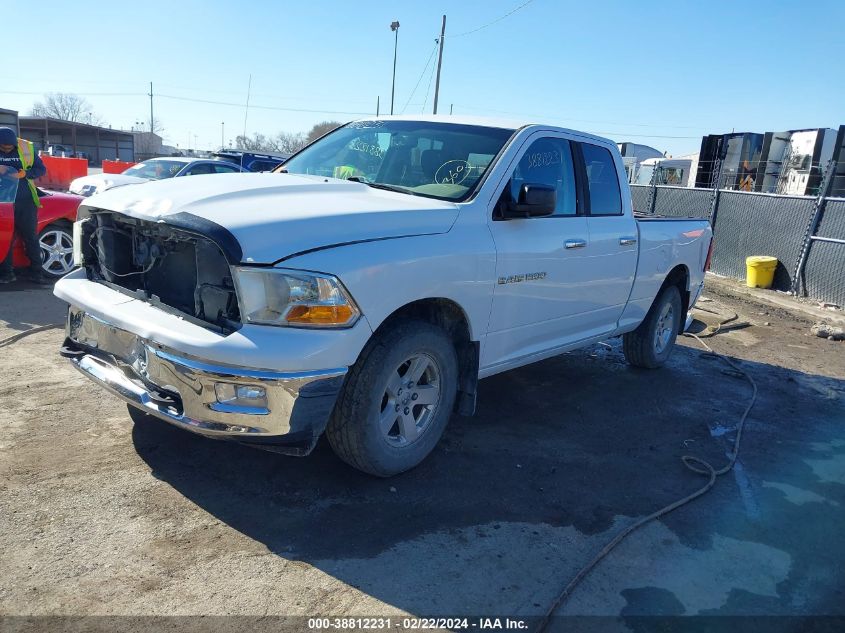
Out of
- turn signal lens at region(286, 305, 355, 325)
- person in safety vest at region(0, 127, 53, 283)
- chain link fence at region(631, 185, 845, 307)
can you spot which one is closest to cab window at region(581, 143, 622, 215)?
turn signal lens at region(286, 305, 355, 325)

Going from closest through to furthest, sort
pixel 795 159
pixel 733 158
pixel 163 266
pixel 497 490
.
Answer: pixel 163 266, pixel 497 490, pixel 795 159, pixel 733 158

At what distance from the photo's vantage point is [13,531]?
2.87m

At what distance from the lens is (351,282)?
2.96 m

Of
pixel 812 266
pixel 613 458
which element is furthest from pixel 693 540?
pixel 812 266

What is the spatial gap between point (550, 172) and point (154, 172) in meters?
11.4

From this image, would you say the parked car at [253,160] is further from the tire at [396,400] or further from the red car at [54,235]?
the tire at [396,400]

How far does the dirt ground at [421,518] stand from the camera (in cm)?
267

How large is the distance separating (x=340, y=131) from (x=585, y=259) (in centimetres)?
206

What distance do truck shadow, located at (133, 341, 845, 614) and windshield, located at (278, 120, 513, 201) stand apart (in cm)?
166

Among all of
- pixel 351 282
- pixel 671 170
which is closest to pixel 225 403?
pixel 351 282

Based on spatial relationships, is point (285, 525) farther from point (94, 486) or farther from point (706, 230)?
point (706, 230)

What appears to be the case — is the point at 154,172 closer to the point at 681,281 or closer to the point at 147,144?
the point at 681,281

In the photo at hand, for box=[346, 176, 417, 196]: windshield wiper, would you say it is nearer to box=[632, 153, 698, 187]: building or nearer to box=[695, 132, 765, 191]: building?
box=[695, 132, 765, 191]: building

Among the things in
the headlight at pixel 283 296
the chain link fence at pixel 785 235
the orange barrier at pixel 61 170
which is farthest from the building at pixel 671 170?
the headlight at pixel 283 296
